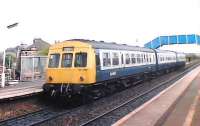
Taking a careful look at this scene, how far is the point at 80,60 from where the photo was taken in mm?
17297

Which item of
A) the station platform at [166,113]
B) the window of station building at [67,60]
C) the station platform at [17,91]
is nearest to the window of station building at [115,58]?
the station platform at [166,113]

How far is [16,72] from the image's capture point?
94.7ft

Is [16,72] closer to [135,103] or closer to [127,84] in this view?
[127,84]

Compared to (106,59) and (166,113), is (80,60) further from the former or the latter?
(166,113)

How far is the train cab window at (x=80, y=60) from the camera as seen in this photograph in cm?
1716

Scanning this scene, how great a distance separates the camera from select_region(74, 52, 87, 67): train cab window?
17.2m

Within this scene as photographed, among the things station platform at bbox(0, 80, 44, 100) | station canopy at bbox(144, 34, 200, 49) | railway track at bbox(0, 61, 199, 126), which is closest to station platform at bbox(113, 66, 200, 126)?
railway track at bbox(0, 61, 199, 126)

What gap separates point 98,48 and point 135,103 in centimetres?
322

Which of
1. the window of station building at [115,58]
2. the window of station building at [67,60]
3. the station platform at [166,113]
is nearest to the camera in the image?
the station platform at [166,113]

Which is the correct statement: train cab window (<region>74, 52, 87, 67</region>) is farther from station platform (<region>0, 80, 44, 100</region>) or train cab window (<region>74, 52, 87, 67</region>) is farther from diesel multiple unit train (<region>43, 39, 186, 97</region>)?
station platform (<region>0, 80, 44, 100</region>)

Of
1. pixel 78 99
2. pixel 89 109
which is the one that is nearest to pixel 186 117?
pixel 89 109

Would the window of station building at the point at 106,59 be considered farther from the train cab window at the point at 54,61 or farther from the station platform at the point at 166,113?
the station platform at the point at 166,113

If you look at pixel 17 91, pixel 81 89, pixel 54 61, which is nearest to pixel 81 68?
pixel 81 89

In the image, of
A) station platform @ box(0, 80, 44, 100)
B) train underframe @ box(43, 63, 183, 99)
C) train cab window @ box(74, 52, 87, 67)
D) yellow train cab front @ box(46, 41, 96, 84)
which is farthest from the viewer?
train cab window @ box(74, 52, 87, 67)
